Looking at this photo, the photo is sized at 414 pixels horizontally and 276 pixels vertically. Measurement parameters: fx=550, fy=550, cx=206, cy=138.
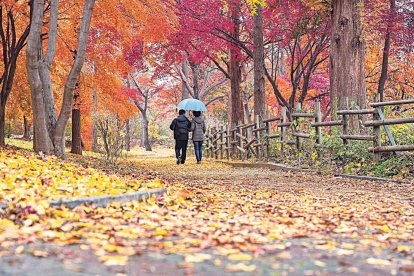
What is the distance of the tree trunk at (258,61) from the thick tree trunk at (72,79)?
6.73 meters

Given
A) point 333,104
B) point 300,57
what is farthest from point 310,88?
point 333,104

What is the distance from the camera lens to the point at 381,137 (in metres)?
10.3

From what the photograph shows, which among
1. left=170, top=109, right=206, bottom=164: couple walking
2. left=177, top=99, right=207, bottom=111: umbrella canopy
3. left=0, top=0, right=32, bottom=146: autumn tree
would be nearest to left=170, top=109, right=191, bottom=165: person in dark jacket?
left=170, top=109, right=206, bottom=164: couple walking

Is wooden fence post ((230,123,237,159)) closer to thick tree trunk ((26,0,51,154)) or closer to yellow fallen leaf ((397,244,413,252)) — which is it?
thick tree trunk ((26,0,51,154))

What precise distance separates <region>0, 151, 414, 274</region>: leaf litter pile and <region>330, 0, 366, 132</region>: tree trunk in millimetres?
5412

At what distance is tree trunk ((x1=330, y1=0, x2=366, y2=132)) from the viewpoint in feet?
37.1

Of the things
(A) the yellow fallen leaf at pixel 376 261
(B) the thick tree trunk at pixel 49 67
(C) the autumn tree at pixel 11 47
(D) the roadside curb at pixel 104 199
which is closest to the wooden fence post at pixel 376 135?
(D) the roadside curb at pixel 104 199

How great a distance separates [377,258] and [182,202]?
2.43 m

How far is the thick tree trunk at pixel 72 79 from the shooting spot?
34.2 feet

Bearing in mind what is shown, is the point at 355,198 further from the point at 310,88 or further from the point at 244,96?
the point at 244,96

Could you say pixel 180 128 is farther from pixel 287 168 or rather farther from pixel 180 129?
pixel 287 168

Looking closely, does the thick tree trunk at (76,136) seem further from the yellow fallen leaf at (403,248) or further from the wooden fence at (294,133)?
the yellow fallen leaf at (403,248)

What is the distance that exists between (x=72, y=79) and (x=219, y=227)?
7285 millimetres

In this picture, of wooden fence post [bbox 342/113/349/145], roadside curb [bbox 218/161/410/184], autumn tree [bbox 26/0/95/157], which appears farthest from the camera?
wooden fence post [bbox 342/113/349/145]
